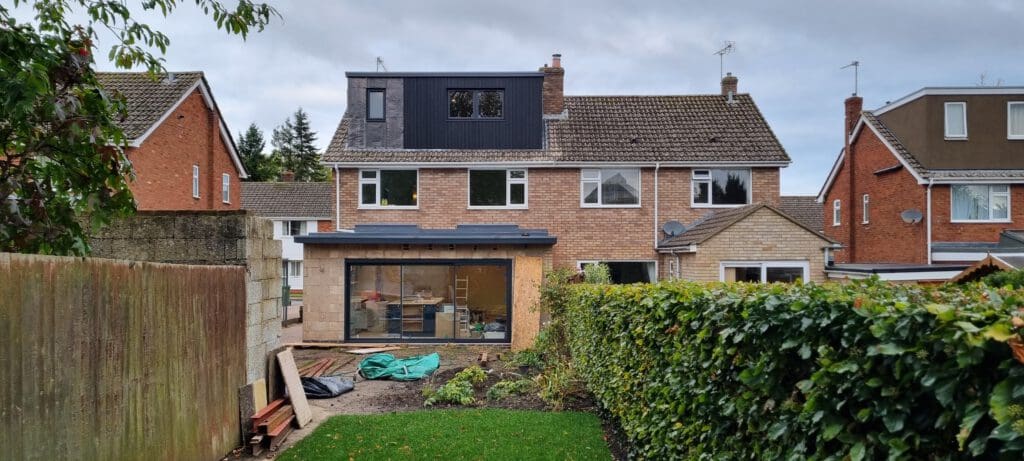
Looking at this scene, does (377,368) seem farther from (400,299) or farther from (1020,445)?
(1020,445)

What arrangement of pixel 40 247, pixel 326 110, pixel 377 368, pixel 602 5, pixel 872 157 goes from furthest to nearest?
pixel 326 110 → pixel 872 157 → pixel 602 5 → pixel 377 368 → pixel 40 247

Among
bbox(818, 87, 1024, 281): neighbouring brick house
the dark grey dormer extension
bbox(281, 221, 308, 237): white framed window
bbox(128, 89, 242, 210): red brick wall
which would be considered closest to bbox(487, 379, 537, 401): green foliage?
the dark grey dormer extension

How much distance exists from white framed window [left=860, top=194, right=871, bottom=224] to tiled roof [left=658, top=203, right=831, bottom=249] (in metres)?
8.31

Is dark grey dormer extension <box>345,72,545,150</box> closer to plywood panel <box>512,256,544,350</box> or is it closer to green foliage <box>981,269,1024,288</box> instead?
plywood panel <box>512,256,544,350</box>

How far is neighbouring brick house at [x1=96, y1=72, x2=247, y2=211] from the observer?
19297 mm

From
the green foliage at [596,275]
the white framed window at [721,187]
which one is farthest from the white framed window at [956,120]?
the green foliage at [596,275]

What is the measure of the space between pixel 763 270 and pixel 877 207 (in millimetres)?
9625

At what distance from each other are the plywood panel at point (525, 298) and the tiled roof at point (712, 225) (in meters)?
4.70

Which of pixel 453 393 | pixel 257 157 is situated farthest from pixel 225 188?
pixel 257 157

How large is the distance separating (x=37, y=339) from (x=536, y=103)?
19.1m

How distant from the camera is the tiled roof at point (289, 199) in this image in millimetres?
39438

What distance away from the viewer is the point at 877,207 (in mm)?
23953

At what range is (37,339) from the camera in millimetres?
3785

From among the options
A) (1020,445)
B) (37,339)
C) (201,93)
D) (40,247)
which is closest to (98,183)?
(40,247)
